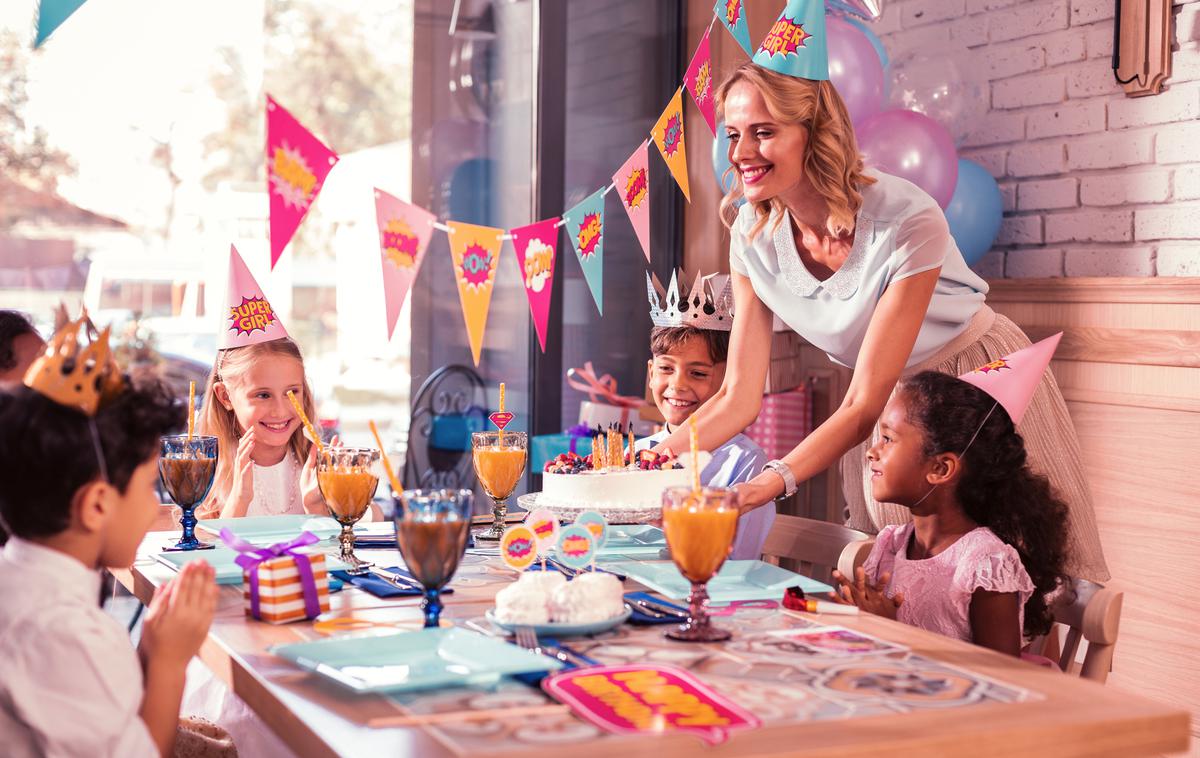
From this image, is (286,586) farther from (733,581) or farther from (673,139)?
(673,139)

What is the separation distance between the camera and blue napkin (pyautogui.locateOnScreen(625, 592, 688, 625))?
4.88ft

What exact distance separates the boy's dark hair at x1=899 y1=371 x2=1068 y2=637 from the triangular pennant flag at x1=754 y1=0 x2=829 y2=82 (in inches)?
27.6

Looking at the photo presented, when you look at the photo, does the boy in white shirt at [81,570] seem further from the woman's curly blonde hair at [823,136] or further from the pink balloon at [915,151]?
the pink balloon at [915,151]

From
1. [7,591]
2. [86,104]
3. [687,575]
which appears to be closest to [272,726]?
[7,591]

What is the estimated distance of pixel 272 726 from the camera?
3.96ft

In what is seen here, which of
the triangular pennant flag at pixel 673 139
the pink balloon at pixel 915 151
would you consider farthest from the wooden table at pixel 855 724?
the triangular pennant flag at pixel 673 139

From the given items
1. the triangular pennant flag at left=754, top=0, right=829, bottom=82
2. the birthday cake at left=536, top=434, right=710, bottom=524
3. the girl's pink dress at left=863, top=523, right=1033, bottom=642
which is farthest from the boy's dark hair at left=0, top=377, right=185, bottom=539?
the triangular pennant flag at left=754, top=0, right=829, bottom=82

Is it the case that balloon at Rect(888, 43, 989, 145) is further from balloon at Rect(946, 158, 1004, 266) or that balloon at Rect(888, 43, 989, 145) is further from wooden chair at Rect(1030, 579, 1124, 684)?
wooden chair at Rect(1030, 579, 1124, 684)

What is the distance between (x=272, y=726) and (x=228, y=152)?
6.37 metres

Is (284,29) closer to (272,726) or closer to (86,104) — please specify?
(86,104)

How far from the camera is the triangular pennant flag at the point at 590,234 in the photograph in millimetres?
3436

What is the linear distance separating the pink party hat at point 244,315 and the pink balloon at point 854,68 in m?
1.52

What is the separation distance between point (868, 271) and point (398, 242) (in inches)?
55.9

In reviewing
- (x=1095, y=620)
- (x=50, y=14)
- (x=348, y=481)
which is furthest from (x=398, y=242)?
(x=1095, y=620)
